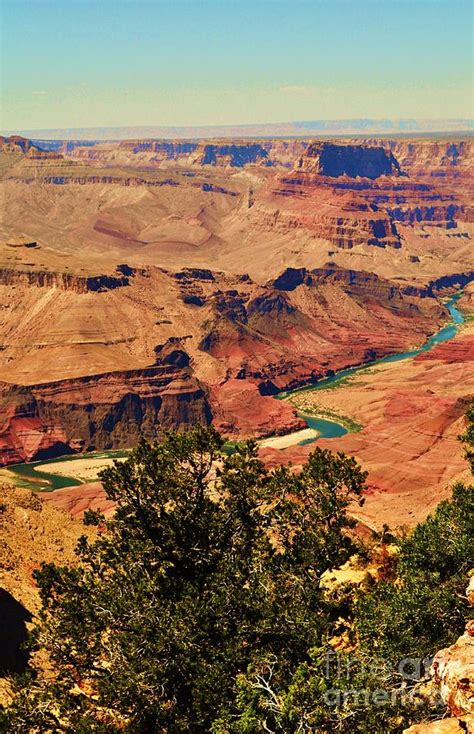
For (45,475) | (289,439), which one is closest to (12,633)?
(45,475)

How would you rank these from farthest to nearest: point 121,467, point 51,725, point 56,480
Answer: point 56,480 < point 121,467 < point 51,725

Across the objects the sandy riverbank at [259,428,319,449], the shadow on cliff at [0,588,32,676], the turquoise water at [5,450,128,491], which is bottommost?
the turquoise water at [5,450,128,491]

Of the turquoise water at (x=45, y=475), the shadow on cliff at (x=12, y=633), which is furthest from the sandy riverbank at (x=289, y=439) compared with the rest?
the shadow on cliff at (x=12, y=633)

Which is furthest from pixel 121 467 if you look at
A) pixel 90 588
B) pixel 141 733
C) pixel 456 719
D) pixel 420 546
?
pixel 456 719

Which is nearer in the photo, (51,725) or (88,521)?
(51,725)

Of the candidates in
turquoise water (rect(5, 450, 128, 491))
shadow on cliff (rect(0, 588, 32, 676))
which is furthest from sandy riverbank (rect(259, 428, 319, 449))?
shadow on cliff (rect(0, 588, 32, 676))

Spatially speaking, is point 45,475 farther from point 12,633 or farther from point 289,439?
point 12,633

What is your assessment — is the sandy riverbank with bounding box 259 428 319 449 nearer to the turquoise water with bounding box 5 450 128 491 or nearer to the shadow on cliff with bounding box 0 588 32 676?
the turquoise water with bounding box 5 450 128 491

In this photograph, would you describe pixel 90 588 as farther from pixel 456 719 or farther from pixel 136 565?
pixel 456 719
